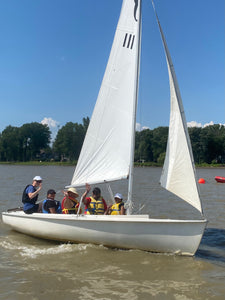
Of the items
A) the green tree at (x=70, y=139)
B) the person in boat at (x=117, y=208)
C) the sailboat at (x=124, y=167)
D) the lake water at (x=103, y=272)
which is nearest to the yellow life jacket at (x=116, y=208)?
the person in boat at (x=117, y=208)

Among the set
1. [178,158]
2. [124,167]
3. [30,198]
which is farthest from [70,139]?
[178,158]

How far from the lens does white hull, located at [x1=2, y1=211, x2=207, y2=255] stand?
636 cm

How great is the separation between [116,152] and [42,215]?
2.29 metres

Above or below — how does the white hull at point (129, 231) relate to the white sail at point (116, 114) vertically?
below

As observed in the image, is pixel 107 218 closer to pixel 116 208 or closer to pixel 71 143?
pixel 116 208

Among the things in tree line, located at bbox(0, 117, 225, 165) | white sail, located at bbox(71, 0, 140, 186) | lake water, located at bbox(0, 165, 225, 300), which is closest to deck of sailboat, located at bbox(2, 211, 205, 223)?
lake water, located at bbox(0, 165, 225, 300)

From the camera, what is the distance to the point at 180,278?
582 centimetres

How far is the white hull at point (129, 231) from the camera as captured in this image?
20.9ft

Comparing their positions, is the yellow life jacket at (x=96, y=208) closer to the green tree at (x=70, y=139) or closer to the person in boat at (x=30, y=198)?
the person in boat at (x=30, y=198)

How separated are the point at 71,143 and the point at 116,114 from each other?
6747 centimetres

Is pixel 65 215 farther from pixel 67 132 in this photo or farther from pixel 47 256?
pixel 67 132

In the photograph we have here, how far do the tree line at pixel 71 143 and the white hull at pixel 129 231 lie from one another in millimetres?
51695

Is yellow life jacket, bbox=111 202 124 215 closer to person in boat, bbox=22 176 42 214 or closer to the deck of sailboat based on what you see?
the deck of sailboat

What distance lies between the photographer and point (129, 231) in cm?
666
